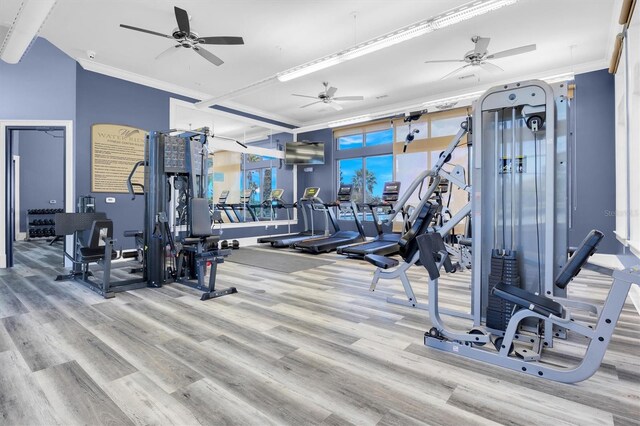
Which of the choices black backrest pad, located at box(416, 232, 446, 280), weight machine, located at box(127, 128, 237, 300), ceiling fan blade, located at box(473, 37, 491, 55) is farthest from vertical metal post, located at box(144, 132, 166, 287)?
ceiling fan blade, located at box(473, 37, 491, 55)

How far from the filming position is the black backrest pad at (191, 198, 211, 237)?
12.9ft

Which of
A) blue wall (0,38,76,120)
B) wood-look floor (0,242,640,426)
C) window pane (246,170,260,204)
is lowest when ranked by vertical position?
wood-look floor (0,242,640,426)

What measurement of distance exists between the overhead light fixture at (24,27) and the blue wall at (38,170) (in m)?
5.98

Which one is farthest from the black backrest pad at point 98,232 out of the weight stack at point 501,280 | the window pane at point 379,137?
the window pane at point 379,137

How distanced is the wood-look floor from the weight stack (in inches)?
14.2

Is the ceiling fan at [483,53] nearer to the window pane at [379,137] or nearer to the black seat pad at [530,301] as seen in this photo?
the window pane at [379,137]

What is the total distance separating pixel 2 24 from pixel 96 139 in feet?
6.74

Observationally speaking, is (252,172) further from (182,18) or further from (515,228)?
(515,228)

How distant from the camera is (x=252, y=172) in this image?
10438mm

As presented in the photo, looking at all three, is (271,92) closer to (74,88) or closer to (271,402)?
(74,88)

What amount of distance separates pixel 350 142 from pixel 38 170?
365 inches

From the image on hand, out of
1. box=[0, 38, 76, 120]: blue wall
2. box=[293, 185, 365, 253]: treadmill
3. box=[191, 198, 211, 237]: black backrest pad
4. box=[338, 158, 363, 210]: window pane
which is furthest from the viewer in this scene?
box=[338, 158, 363, 210]: window pane

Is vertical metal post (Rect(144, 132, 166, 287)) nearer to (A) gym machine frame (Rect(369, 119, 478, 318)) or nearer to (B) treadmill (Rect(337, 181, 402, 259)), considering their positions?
(A) gym machine frame (Rect(369, 119, 478, 318))

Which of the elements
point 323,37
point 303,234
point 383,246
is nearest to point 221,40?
point 323,37
